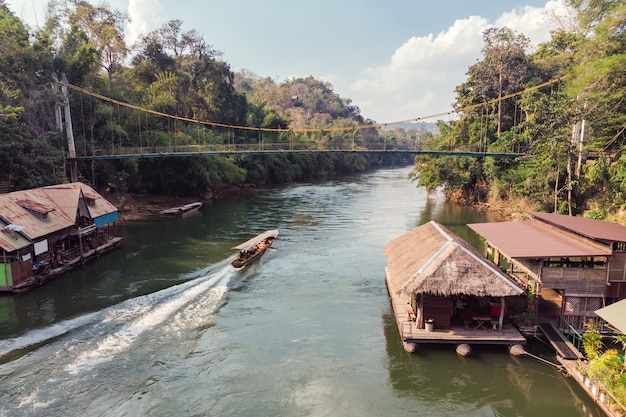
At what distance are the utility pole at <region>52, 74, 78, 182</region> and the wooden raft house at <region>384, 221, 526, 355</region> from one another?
2737 cm

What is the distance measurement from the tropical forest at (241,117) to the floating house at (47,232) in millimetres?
6350

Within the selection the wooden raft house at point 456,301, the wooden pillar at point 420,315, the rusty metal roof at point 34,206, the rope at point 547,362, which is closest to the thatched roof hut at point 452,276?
the wooden raft house at point 456,301

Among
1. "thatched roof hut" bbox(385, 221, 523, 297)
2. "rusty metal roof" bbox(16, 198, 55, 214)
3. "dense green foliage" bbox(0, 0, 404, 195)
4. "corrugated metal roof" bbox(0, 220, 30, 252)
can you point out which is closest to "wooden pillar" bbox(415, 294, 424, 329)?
"thatched roof hut" bbox(385, 221, 523, 297)

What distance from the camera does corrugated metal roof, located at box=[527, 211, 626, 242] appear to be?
1357 centimetres

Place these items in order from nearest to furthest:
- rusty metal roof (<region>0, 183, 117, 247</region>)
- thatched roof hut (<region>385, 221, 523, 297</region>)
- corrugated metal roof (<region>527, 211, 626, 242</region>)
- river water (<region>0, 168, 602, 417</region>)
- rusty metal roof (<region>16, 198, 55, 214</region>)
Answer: river water (<region>0, 168, 602, 417</region>) < thatched roof hut (<region>385, 221, 523, 297</region>) < corrugated metal roof (<region>527, 211, 626, 242</region>) < rusty metal roof (<region>0, 183, 117, 247</region>) < rusty metal roof (<region>16, 198, 55, 214</region>)

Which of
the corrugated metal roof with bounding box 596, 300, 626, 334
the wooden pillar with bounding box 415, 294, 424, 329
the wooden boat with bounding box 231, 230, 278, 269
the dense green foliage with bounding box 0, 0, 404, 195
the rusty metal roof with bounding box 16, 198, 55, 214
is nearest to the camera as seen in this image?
the corrugated metal roof with bounding box 596, 300, 626, 334

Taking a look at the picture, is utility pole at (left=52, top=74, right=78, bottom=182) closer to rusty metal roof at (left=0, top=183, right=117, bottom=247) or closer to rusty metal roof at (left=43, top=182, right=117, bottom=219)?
rusty metal roof at (left=43, top=182, right=117, bottom=219)

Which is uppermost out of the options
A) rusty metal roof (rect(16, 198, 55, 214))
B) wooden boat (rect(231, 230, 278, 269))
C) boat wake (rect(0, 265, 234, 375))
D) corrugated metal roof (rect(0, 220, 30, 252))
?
rusty metal roof (rect(16, 198, 55, 214))

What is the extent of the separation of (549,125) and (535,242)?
15.5 m

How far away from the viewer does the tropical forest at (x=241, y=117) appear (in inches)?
993

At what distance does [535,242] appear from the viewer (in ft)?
48.7

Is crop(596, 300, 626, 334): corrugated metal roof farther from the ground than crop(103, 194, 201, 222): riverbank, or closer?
farther from the ground

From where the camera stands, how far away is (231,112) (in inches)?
2391

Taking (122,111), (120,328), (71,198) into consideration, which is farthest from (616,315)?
(122,111)
